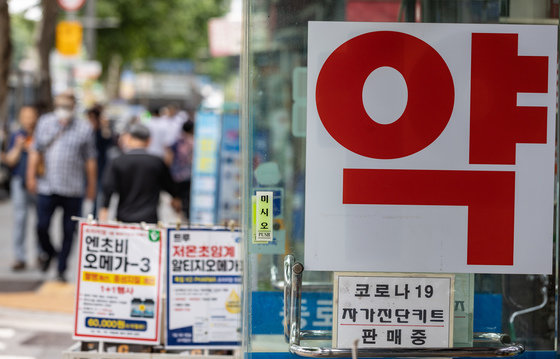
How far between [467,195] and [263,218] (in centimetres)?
81

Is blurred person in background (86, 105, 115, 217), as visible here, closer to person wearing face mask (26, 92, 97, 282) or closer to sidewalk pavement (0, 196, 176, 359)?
sidewalk pavement (0, 196, 176, 359)

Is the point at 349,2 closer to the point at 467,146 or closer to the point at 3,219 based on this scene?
the point at 467,146

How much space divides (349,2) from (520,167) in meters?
1.38

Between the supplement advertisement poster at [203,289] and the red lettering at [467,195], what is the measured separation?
1.85m

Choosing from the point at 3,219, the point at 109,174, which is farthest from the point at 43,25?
the point at 109,174

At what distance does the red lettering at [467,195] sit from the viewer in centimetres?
326

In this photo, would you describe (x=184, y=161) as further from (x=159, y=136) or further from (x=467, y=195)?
(x=467, y=195)

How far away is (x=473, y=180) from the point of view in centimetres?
326

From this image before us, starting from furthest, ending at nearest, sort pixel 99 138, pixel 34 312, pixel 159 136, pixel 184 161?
pixel 159 136 < pixel 99 138 < pixel 184 161 < pixel 34 312

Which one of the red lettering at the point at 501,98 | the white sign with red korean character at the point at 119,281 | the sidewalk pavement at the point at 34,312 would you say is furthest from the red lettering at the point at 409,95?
the sidewalk pavement at the point at 34,312

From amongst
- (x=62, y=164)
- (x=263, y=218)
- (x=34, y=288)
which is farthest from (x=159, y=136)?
(x=263, y=218)

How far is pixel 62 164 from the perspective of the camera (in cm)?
870

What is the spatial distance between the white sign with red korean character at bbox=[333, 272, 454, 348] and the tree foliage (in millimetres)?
32067

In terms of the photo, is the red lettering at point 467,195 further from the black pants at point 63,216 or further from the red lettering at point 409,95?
the black pants at point 63,216
